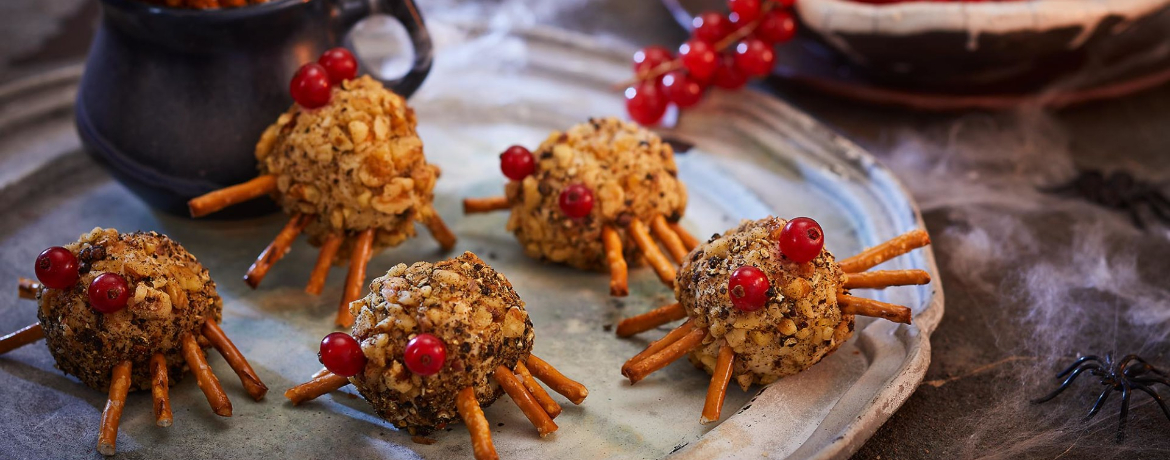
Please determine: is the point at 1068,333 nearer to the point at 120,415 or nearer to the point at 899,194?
the point at 899,194

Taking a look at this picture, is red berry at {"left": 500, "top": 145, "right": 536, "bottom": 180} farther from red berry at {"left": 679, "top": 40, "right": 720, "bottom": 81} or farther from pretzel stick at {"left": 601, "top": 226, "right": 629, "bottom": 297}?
red berry at {"left": 679, "top": 40, "right": 720, "bottom": 81}

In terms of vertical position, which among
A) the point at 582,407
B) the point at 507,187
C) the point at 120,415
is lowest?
the point at 120,415

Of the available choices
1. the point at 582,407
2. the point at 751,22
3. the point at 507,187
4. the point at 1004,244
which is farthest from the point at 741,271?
the point at 751,22

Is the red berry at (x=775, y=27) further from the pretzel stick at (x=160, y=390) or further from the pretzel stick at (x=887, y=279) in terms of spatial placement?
the pretzel stick at (x=160, y=390)

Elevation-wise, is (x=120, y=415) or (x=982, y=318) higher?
(x=982, y=318)

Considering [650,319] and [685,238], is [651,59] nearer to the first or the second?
[685,238]

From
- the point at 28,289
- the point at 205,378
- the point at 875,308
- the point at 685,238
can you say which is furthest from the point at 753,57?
the point at 28,289
